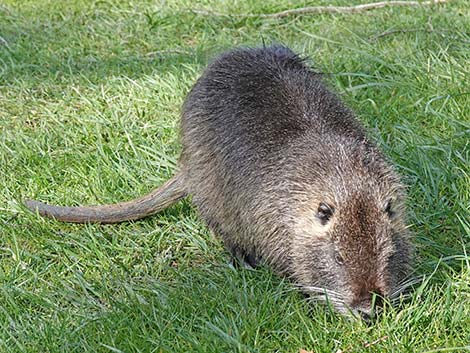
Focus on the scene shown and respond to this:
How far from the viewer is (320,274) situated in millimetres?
3305

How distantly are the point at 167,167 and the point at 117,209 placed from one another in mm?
523

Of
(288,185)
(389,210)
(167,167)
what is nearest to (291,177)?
(288,185)

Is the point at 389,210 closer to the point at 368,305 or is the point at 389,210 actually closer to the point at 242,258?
the point at 368,305

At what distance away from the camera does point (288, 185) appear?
3537 millimetres

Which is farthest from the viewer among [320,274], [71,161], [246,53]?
[71,161]

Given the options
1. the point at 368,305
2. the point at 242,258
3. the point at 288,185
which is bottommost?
the point at 242,258

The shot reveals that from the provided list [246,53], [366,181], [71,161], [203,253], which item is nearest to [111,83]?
[71,161]

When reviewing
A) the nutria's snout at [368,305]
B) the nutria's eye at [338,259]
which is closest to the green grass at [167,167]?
the nutria's snout at [368,305]

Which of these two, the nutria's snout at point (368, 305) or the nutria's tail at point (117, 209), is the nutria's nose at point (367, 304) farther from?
the nutria's tail at point (117, 209)

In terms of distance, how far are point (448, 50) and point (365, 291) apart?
2.54 m

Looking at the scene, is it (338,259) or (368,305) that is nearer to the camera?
(368,305)

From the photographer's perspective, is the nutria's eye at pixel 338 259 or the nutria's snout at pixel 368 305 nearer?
the nutria's snout at pixel 368 305

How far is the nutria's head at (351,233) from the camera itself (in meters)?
3.13

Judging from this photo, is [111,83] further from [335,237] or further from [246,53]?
[335,237]
